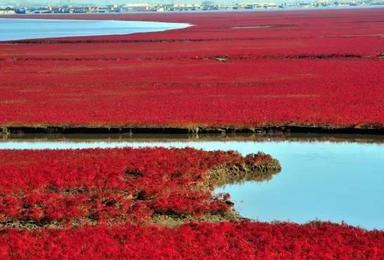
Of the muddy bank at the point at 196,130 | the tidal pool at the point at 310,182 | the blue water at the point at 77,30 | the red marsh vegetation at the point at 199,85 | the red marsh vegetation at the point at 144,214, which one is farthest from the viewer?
the blue water at the point at 77,30

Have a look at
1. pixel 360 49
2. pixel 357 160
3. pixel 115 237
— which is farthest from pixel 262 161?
pixel 360 49

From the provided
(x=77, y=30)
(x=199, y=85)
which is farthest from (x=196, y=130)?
(x=77, y=30)

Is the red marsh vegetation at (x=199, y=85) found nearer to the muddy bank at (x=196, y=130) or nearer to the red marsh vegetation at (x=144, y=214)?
the muddy bank at (x=196, y=130)

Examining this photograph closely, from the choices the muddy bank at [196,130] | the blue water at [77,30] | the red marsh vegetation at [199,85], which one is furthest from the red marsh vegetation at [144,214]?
the blue water at [77,30]

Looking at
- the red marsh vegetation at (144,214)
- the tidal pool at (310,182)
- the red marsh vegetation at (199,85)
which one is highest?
the red marsh vegetation at (144,214)

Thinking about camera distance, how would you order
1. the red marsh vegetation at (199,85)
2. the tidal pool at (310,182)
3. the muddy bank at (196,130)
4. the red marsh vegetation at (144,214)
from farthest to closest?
the red marsh vegetation at (199,85)
the muddy bank at (196,130)
the tidal pool at (310,182)
the red marsh vegetation at (144,214)

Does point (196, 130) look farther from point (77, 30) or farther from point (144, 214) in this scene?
point (77, 30)

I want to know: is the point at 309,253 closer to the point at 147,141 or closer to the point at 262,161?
the point at 262,161

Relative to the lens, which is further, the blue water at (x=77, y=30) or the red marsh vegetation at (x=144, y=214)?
the blue water at (x=77, y=30)
